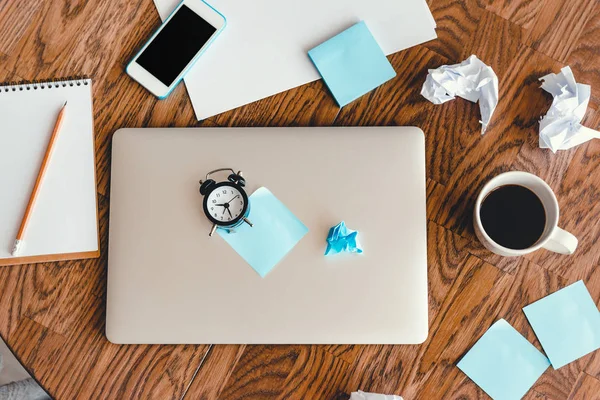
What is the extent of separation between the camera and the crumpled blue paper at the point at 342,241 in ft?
2.18

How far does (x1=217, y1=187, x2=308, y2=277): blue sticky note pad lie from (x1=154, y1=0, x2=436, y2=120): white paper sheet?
0.16m

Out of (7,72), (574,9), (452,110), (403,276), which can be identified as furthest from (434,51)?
(7,72)

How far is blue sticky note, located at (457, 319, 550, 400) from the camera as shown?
704mm

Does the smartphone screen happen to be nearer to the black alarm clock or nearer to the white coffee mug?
the black alarm clock

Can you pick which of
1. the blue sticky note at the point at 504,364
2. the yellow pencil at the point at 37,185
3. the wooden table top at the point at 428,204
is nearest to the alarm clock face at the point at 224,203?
the wooden table top at the point at 428,204

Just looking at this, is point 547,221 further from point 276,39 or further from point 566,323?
point 276,39

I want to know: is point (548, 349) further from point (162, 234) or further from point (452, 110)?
point (162, 234)

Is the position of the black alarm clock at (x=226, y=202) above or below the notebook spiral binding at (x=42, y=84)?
below

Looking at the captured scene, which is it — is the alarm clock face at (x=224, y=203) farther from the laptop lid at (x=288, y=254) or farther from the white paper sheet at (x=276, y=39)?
the white paper sheet at (x=276, y=39)

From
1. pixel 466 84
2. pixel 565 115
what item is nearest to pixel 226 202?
Answer: pixel 466 84

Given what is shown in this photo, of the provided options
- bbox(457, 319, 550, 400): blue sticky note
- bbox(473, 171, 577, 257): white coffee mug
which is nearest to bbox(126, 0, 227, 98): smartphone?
bbox(473, 171, 577, 257): white coffee mug

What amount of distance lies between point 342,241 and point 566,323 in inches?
13.7

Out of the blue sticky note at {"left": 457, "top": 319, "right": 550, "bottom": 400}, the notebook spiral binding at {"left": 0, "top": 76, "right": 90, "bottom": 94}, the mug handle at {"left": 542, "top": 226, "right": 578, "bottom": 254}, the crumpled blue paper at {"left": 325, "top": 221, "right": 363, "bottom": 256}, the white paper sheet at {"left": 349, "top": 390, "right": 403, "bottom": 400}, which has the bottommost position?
the blue sticky note at {"left": 457, "top": 319, "right": 550, "bottom": 400}

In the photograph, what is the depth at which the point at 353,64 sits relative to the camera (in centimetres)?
74
